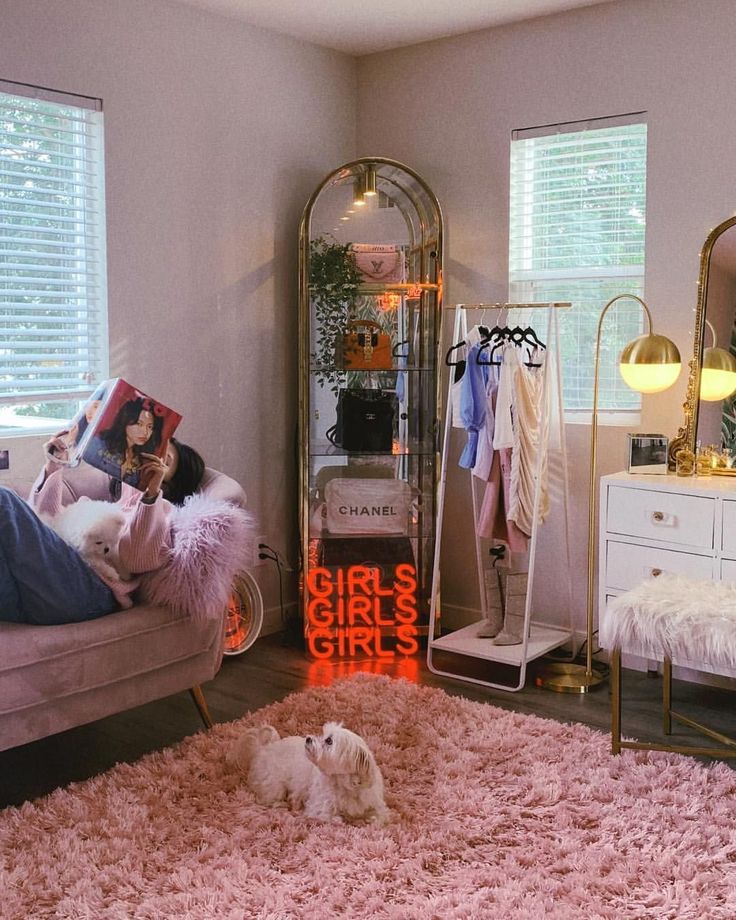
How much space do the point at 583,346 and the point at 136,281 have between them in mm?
1802

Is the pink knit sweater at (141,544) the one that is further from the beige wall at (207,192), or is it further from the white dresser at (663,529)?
the white dresser at (663,529)

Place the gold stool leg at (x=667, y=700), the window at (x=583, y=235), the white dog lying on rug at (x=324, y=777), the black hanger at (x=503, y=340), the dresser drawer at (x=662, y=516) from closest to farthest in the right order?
the white dog lying on rug at (x=324, y=777), the gold stool leg at (x=667, y=700), the dresser drawer at (x=662, y=516), the black hanger at (x=503, y=340), the window at (x=583, y=235)

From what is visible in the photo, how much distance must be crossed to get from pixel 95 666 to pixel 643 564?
6.14ft

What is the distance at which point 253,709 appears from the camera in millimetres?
3469

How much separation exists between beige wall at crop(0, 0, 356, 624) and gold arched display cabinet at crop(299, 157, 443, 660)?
0.88 feet

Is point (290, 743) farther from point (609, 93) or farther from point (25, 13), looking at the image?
point (609, 93)

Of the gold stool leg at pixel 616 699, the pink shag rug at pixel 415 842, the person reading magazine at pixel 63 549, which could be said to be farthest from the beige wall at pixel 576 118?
the person reading magazine at pixel 63 549

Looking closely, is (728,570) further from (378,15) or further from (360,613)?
(378,15)

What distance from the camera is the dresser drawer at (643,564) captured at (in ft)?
10.9

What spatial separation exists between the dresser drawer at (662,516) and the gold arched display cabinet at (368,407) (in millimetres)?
904

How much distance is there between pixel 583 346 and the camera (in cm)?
411

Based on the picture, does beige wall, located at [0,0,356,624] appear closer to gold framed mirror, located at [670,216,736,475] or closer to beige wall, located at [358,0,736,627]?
beige wall, located at [358,0,736,627]

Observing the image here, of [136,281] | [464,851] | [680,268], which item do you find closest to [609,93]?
[680,268]

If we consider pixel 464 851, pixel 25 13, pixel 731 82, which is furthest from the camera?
pixel 731 82
